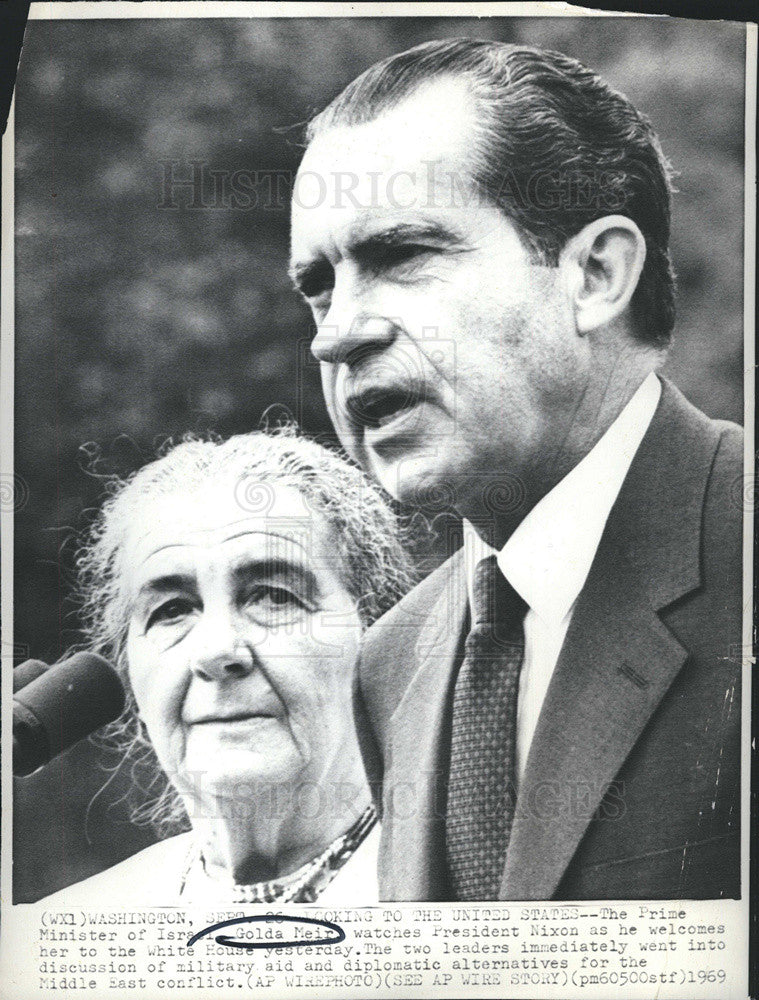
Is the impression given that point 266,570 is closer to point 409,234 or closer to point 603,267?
point 409,234

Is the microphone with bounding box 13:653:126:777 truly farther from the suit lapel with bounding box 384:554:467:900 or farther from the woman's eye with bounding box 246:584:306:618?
the suit lapel with bounding box 384:554:467:900

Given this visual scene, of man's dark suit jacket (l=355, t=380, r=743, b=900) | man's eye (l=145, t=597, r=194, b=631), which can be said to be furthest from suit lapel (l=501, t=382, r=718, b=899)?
man's eye (l=145, t=597, r=194, b=631)

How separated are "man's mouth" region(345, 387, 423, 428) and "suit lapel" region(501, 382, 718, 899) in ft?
2.41

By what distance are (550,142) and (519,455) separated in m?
0.99

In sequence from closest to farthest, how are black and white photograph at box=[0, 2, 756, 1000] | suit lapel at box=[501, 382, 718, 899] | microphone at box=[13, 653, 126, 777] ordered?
suit lapel at box=[501, 382, 718, 899], black and white photograph at box=[0, 2, 756, 1000], microphone at box=[13, 653, 126, 777]

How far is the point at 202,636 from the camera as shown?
147 inches

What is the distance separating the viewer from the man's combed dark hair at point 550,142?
370 centimetres

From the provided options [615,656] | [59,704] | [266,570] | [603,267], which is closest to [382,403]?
[266,570]

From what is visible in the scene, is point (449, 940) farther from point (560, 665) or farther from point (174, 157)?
point (174, 157)

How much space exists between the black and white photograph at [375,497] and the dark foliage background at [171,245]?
0.04ft

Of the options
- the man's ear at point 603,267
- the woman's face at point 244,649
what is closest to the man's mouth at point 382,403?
the woman's face at point 244,649

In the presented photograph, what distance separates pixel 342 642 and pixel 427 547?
1.33 ft

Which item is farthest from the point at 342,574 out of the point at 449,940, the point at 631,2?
the point at 631,2

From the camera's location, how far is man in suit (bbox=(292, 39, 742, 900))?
364cm
